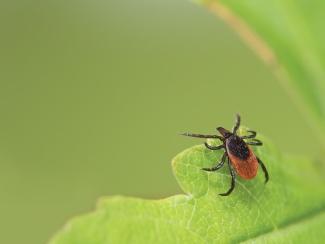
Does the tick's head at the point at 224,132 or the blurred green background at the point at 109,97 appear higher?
the blurred green background at the point at 109,97

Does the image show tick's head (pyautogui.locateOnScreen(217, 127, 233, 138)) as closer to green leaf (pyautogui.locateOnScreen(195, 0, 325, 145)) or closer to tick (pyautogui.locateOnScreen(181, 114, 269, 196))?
tick (pyautogui.locateOnScreen(181, 114, 269, 196))

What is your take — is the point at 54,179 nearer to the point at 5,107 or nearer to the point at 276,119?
the point at 5,107

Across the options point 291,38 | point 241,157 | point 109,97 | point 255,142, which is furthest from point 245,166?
point 109,97

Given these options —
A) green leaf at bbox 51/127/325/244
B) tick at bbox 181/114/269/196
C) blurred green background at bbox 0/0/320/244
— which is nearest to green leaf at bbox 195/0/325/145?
green leaf at bbox 51/127/325/244

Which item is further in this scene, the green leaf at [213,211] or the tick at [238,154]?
the tick at [238,154]

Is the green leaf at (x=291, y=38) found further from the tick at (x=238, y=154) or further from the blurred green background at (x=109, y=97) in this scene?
the blurred green background at (x=109, y=97)

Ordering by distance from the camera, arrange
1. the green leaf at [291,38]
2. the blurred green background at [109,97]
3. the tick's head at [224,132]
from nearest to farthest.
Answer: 1. the tick's head at [224,132]
2. the green leaf at [291,38]
3. the blurred green background at [109,97]

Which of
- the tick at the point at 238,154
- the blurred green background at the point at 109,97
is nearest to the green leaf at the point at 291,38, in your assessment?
the tick at the point at 238,154

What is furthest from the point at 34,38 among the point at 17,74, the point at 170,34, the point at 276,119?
the point at 276,119
